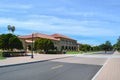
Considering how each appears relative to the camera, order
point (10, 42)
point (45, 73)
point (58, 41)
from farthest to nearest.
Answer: point (58, 41) < point (10, 42) < point (45, 73)

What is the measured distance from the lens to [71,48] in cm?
15138

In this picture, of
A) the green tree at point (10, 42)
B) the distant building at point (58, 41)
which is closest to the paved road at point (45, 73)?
the green tree at point (10, 42)

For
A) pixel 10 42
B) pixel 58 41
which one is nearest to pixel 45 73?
pixel 10 42

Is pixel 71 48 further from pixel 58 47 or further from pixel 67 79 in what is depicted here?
pixel 67 79

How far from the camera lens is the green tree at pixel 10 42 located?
4956cm

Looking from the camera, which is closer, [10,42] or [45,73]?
[45,73]

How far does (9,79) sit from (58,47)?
114m

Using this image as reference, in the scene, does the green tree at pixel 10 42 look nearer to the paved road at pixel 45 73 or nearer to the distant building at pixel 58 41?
the paved road at pixel 45 73

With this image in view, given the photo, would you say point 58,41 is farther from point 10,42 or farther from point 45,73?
point 45,73

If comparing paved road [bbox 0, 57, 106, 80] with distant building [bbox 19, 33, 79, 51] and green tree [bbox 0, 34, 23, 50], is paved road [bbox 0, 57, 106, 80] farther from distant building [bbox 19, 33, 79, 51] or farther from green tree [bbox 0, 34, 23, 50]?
distant building [bbox 19, 33, 79, 51]

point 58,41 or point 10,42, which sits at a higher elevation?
point 58,41

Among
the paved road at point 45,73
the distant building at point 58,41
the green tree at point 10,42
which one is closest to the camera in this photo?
the paved road at point 45,73

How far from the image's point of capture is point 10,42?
49.6 meters

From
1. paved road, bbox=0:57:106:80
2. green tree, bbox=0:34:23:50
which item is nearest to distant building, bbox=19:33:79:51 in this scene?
green tree, bbox=0:34:23:50
